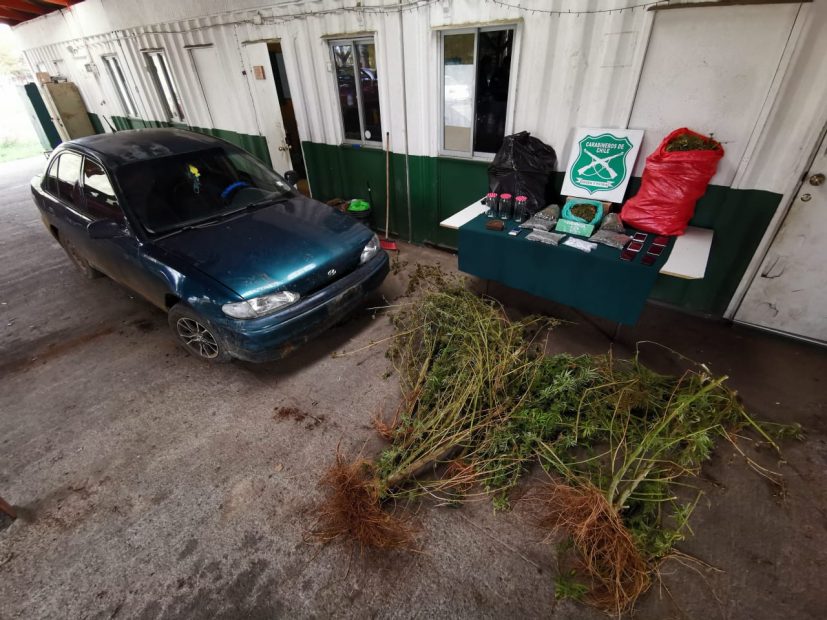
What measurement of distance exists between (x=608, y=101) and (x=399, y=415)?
9.97 feet

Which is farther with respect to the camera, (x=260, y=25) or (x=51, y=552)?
(x=260, y=25)

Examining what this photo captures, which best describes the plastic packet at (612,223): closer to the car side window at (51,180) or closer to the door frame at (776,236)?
the door frame at (776,236)

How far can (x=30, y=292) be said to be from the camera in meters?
4.23

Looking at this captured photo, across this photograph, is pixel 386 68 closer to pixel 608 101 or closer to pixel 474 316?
pixel 608 101

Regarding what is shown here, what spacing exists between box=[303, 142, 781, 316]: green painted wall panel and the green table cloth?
1.75 ft

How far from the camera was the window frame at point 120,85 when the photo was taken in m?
7.99

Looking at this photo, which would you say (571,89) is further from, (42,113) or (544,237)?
(42,113)

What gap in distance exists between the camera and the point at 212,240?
2.83 meters

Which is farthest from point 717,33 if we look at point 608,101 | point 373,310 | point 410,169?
point 373,310

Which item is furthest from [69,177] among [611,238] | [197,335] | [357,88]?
[611,238]

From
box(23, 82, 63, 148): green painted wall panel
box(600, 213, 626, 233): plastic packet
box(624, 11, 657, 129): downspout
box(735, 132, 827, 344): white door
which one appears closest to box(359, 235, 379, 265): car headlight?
box(600, 213, 626, 233): plastic packet

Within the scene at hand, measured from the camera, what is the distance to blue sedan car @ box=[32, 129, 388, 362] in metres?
2.62

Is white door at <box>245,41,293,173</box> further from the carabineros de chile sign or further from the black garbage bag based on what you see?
the carabineros de chile sign

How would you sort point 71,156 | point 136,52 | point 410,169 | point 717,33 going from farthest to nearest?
point 136,52
point 410,169
point 71,156
point 717,33
